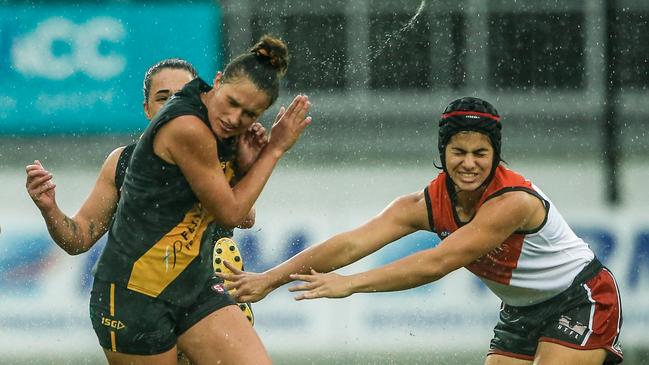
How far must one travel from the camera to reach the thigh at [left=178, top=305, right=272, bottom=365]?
497 cm

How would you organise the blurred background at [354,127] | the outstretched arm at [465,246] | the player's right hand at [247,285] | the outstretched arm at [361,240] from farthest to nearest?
1. the blurred background at [354,127]
2. the outstretched arm at [361,240]
3. the player's right hand at [247,285]
4. the outstretched arm at [465,246]

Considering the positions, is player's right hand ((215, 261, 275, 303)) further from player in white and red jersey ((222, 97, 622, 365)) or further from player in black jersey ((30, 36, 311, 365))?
player in black jersey ((30, 36, 311, 365))

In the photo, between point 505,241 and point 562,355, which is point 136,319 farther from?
point 562,355

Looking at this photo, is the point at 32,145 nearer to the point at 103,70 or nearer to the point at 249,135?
the point at 103,70

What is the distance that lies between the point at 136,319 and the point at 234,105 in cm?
85

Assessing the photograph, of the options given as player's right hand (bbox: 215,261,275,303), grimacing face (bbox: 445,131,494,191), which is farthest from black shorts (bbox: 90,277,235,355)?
grimacing face (bbox: 445,131,494,191)

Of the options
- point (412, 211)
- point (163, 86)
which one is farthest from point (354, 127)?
point (412, 211)

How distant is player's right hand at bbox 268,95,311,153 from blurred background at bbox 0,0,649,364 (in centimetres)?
348

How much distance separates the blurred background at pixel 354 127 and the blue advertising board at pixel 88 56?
0.01m

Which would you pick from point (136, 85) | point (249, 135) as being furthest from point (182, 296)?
point (136, 85)

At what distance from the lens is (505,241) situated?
17.6 ft

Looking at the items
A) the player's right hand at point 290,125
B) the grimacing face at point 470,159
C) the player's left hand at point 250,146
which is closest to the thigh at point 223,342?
the player's left hand at point 250,146

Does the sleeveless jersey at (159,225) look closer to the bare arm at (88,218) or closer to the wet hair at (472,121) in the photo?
the bare arm at (88,218)

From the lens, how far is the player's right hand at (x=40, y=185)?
5.10 metres
